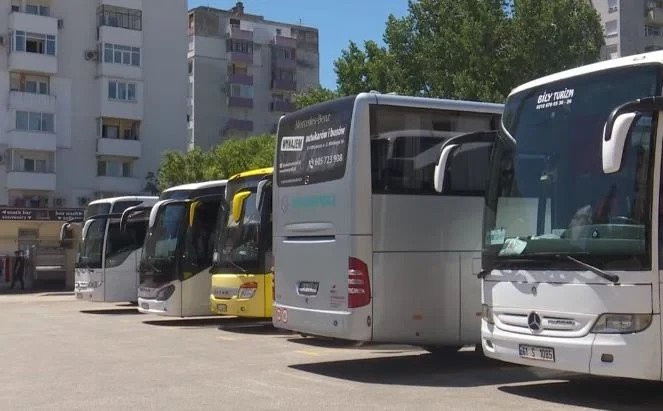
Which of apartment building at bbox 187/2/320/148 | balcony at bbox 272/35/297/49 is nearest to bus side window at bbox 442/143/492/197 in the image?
apartment building at bbox 187/2/320/148

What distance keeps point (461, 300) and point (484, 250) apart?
173 centimetres

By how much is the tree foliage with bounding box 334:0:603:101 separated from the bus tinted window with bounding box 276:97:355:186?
18818mm

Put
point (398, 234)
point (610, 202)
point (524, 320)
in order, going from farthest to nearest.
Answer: point (398, 234)
point (524, 320)
point (610, 202)

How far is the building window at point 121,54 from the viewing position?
57312 millimetres

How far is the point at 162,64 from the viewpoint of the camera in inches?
2399

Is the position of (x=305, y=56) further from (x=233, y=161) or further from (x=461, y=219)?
(x=461, y=219)

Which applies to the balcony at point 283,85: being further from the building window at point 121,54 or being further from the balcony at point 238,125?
the building window at point 121,54

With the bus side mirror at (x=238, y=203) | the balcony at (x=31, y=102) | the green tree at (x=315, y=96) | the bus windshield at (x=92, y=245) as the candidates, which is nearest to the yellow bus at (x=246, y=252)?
the bus side mirror at (x=238, y=203)

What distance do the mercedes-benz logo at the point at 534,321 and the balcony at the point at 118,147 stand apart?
50292mm

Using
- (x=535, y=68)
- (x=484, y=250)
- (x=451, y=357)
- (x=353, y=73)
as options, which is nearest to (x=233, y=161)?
(x=353, y=73)

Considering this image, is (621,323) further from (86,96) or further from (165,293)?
(86,96)

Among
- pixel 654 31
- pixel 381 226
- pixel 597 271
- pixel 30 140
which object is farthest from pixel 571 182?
pixel 654 31

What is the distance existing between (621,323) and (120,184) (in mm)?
51825

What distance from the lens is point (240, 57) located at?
255 feet
